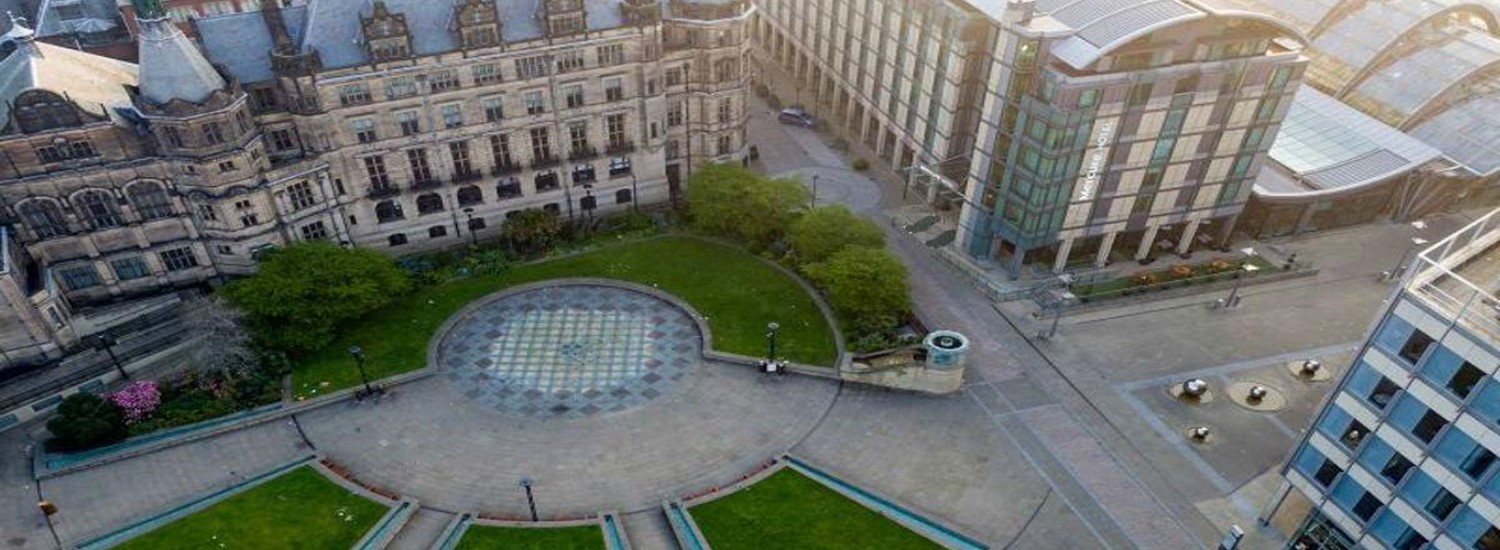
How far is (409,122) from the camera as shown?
67812 mm

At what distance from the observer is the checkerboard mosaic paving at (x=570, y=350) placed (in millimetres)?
59075

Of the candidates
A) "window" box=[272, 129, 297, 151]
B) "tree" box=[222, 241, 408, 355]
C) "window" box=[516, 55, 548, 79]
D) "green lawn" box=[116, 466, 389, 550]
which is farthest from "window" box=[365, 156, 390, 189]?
→ "green lawn" box=[116, 466, 389, 550]

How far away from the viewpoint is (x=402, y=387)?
5934cm

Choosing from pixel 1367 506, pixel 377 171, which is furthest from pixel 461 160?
pixel 1367 506

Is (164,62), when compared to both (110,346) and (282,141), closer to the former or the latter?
(282,141)

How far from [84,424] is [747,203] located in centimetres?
4760

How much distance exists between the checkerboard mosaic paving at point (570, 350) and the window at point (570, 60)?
1812 centimetres

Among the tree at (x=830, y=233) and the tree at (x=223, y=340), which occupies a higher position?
the tree at (x=830, y=233)

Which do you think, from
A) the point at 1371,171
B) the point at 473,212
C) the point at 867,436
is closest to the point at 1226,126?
the point at 1371,171

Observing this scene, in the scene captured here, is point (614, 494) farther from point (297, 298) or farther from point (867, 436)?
point (297, 298)

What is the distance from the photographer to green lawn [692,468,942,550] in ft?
158

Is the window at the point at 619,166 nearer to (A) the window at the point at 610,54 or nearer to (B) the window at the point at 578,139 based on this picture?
(B) the window at the point at 578,139

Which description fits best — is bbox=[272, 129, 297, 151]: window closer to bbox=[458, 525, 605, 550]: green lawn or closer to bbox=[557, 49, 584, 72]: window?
bbox=[557, 49, 584, 72]: window

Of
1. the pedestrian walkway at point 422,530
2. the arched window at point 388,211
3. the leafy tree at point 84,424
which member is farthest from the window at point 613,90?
the leafy tree at point 84,424
